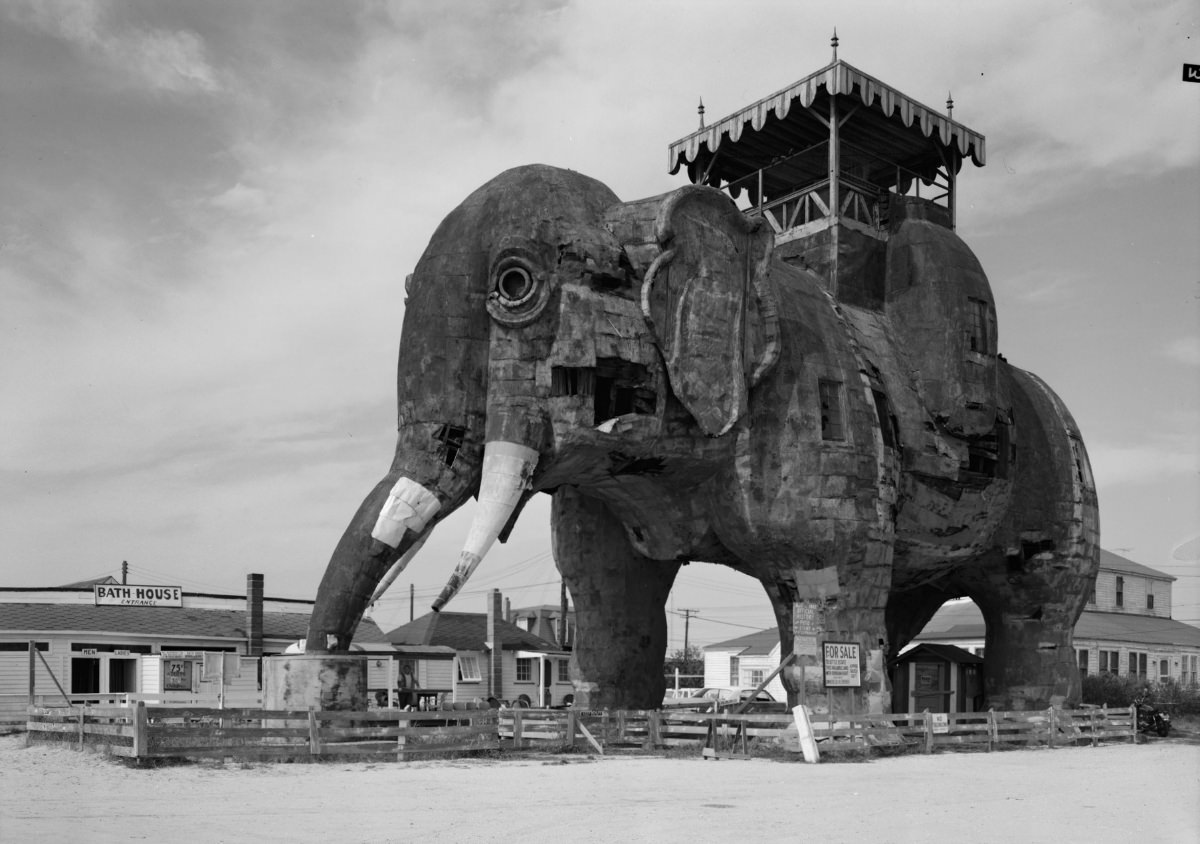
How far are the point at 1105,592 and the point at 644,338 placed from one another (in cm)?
4250

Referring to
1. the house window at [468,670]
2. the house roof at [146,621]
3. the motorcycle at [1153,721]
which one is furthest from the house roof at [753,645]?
the motorcycle at [1153,721]

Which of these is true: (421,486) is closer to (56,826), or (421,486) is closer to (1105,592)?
(56,826)

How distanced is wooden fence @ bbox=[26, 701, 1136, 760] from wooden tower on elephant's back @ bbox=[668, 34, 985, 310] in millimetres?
6844

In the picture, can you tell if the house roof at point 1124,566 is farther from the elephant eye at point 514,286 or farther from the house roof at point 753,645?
the elephant eye at point 514,286

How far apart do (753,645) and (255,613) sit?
2410 centimetres

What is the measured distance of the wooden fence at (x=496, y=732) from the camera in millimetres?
15492

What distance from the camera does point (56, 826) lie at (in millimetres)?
10508

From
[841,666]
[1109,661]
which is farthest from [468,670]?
[841,666]

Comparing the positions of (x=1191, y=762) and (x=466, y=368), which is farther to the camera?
(x=1191, y=762)

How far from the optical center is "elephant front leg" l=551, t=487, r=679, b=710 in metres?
20.7

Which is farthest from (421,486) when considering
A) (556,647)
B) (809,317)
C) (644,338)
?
(556,647)

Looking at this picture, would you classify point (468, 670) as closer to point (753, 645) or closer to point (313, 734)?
point (753, 645)

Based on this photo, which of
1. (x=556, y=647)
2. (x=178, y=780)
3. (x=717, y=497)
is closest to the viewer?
(x=178, y=780)

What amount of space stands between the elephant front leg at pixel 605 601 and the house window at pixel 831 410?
3927 millimetres
